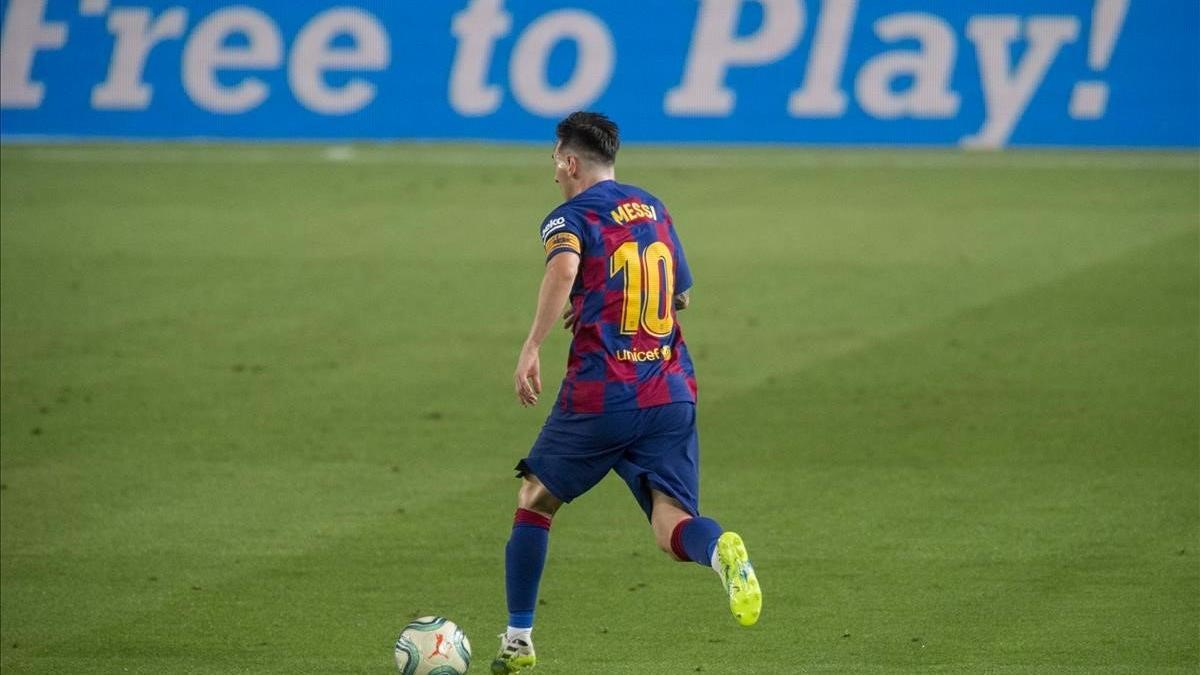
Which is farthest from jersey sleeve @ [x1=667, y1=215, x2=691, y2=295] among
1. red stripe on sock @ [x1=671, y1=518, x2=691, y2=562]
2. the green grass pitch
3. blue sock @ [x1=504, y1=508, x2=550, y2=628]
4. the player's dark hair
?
the green grass pitch

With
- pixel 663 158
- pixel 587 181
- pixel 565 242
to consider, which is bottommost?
pixel 663 158

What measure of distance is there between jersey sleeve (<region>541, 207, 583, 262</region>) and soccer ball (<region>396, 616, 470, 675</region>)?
Answer: 133 centimetres

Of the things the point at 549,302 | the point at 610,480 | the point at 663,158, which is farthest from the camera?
the point at 663,158

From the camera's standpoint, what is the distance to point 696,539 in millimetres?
6008

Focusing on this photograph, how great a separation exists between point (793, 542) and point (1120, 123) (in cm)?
1300

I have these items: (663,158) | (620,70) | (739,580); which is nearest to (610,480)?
(739,580)

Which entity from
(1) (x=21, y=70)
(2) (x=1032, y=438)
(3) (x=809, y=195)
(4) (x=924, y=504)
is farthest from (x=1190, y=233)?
(1) (x=21, y=70)

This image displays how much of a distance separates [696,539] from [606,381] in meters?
0.61

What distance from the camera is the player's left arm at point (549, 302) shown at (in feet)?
19.6

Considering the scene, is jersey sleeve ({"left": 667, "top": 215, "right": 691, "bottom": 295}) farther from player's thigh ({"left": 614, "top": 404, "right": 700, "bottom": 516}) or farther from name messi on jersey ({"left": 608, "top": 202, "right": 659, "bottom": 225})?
player's thigh ({"left": 614, "top": 404, "right": 700, "bottom": 516})

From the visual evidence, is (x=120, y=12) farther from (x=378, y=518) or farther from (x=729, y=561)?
(x=729, y=561)

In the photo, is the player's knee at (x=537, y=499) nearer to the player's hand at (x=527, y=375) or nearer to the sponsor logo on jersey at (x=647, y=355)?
the player's hand at (x=527, y=375)

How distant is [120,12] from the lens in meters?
20.5

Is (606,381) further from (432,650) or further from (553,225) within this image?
(432,650)
